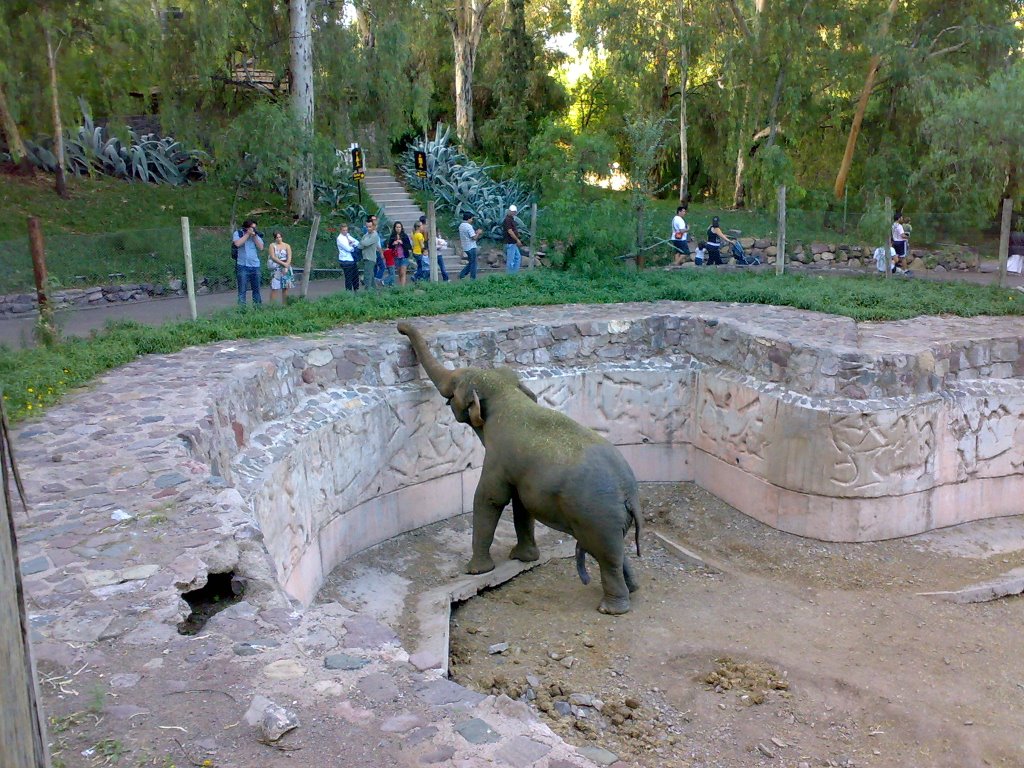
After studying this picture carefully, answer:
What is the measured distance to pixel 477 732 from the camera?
153 inches

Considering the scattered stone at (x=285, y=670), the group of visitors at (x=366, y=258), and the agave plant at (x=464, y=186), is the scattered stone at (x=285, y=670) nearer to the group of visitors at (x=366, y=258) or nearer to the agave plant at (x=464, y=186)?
the group of visitors at (x=366, y=258)

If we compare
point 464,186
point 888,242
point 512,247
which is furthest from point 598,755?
point 464,186

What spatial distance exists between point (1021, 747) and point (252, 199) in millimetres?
21046

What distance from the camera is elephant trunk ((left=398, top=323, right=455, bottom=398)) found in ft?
31.7

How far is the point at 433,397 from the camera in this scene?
34.5 feet

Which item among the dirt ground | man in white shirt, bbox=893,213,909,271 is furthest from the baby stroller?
the dirt ground

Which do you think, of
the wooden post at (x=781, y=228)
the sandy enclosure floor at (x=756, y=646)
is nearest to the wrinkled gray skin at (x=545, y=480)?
the sandy enclosure floor at (x=756, y=646)

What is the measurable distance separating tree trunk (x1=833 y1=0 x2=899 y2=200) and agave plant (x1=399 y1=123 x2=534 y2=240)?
30.8 ft

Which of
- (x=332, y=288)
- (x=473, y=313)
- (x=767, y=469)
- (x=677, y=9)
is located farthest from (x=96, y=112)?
(x=767, y=469)

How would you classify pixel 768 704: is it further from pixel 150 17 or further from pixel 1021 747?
pixel 150 17

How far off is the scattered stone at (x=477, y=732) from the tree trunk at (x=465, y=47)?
26401 millimetres

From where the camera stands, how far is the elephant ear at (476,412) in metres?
9.15

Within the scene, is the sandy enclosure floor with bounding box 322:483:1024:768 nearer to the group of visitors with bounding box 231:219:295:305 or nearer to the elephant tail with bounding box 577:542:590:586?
the elephant tail with bounding box 577:542:590:586

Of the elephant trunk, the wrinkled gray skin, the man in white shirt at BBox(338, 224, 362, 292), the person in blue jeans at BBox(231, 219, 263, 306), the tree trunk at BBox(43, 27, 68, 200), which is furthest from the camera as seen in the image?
the tree trunk at BBox(43, 27, 68, 200)
